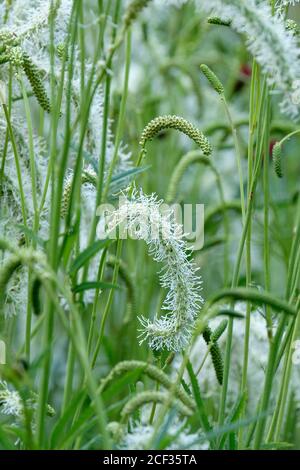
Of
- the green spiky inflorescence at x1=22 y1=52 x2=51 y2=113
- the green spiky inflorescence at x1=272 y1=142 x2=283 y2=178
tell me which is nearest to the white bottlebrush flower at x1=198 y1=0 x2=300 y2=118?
the green spiky inflorescence at x1=272 y1=142 x2=283 y2=178

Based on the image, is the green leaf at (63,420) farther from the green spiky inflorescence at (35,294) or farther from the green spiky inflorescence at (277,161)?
the green spiky inflorescence at (277,161)

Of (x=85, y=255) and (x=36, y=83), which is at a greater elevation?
(x=36, y=83)

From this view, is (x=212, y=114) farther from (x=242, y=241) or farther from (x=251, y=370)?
(x=242, y=241)

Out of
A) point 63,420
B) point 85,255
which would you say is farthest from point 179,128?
point 63,420

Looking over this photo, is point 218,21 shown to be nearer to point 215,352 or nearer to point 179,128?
point 179,128

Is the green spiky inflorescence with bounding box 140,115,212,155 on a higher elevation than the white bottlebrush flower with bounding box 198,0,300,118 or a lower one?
lower

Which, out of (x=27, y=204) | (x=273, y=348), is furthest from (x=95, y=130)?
(x=273, y=348)

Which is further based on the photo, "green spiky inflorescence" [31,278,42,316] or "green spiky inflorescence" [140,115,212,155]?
"green spiky inflorescence" [140,115,212,155]

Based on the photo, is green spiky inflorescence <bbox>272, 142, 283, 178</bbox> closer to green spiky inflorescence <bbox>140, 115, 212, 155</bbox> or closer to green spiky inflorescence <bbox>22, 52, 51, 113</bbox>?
green spiky inflorescence <bbox>140, 115, 212, 155</bbox>
